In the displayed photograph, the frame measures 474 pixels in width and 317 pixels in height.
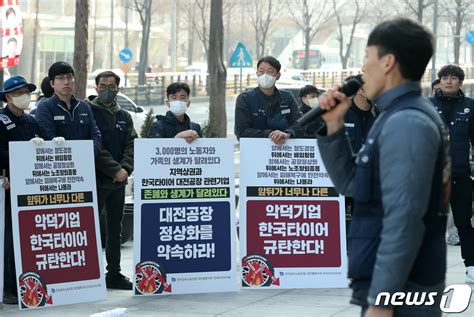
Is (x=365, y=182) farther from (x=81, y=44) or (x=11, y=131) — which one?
(x=81, y=44)

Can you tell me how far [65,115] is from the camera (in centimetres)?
917

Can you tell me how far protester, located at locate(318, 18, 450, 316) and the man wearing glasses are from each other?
533 centimetres

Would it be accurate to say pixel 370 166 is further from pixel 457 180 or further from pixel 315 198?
pixel 457 180

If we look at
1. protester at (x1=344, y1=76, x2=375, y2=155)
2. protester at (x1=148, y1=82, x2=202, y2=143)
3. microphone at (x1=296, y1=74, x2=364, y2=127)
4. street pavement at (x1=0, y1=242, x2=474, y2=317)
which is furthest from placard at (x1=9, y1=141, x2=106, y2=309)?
microphone at (x1=296, y1=74, x2=364, y2=127)

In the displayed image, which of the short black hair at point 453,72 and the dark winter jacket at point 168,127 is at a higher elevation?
the short black hair at point 453,72

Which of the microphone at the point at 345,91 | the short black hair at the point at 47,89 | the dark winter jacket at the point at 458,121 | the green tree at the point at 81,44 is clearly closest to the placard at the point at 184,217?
the dark winter jacket at the point at 458,121

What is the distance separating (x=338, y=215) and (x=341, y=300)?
2.75 feet

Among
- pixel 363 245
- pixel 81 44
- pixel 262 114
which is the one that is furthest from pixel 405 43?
pixel 81 44

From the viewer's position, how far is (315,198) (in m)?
9.32

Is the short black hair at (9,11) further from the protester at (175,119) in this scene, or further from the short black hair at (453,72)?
the short black hair at (453,72)

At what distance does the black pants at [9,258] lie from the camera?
875 cm

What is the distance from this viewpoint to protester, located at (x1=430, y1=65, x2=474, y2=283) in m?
9.79


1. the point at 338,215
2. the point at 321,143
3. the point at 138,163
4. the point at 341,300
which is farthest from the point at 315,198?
the point at 321,143

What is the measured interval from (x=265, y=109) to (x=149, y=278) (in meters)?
1.91
